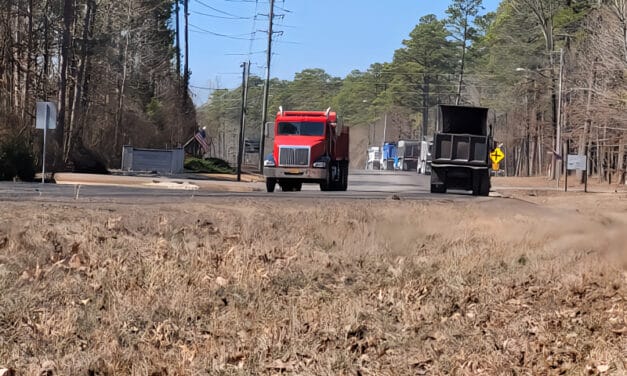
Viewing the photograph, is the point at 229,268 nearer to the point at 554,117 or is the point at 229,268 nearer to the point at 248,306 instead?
the point at 248,306

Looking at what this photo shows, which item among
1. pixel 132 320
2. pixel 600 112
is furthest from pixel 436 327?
pixel 600 112

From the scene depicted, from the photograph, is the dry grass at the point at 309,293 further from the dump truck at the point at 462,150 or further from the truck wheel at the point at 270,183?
the dump truck at the point at 462,150

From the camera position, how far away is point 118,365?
7.59m

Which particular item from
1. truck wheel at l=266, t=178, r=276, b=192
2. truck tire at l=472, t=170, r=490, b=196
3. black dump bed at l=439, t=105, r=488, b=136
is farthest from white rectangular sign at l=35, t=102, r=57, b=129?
truck tire at l=472, t=170, r=490, b=196

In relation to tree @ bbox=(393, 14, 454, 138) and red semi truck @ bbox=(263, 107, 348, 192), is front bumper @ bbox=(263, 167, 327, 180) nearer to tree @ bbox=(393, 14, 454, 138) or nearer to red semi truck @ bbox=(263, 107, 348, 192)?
red semi truck @ bbox=(263, 107, 348, 192)

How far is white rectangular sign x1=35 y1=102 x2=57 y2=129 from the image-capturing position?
1213 inches

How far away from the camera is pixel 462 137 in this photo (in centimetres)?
3678

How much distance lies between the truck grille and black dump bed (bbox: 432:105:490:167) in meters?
6.76

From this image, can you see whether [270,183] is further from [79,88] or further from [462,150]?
[79,88]

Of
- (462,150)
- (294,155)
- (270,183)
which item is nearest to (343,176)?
(270,183)

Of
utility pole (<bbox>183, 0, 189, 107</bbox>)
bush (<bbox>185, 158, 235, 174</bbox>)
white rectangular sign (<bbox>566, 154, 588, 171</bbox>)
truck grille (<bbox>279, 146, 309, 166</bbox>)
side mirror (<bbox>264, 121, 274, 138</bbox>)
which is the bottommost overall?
bush (<bbox>185, 158, 235, 174</bbox>)

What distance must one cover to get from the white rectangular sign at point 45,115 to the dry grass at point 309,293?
47.0ft

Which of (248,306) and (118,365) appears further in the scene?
(248,306)

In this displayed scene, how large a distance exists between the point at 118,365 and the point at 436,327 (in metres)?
3.23
